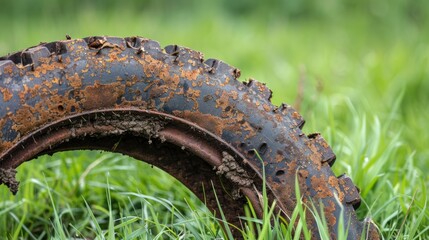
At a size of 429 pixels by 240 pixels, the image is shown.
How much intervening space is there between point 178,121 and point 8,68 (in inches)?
18.6

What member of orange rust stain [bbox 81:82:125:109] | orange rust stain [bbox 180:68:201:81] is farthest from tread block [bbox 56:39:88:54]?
orange rust stain [bbox 180:68:201:81]

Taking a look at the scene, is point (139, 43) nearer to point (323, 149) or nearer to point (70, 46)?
point (70, 46)

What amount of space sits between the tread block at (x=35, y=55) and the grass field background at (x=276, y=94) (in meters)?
0.43

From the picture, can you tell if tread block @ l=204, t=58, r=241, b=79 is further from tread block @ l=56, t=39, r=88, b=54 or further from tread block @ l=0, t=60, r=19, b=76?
tread block @ l=0, t=60, r=19, b=76

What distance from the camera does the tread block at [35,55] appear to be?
200cm

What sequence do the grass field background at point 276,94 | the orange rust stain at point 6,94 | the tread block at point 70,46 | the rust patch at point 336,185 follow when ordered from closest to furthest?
1. the orange rust stain at point 6,94
2. the tread block at point 70,46
3. the rust patch at point 336,185
4. the grass field background at point 276,94

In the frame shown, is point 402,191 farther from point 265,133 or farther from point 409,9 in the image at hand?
point 409,9

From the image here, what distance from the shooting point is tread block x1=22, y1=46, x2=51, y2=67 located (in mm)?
2004

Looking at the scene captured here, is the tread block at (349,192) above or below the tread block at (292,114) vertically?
below

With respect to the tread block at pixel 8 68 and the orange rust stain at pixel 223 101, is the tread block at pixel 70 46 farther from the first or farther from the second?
the orange rust stain at pixel 223 101

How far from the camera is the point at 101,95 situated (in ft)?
6.74

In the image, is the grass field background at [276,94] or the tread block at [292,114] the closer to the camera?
the tread block at [292,114]

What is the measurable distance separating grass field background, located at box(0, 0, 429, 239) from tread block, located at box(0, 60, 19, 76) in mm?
431

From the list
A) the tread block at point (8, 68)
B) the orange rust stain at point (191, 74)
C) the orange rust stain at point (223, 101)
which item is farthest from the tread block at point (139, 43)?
the tread block at point (8, 68)
